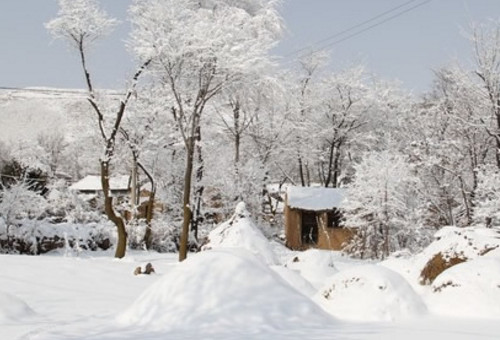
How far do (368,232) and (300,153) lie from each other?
10.4m

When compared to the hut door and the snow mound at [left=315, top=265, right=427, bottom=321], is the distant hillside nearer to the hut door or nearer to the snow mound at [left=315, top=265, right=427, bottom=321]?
the hut door

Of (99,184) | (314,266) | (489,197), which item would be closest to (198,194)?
(489,197)

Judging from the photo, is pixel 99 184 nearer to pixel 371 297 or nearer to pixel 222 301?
pixel 371 297

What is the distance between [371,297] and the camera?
7879 millimetres

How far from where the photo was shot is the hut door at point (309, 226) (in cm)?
3444

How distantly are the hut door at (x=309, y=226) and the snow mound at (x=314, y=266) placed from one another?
723 inches

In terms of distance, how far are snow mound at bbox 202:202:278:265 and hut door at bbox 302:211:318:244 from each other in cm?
1720

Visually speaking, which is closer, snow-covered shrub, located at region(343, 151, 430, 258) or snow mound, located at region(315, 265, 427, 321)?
snow mound, located at region(315, 265, 427, 321)

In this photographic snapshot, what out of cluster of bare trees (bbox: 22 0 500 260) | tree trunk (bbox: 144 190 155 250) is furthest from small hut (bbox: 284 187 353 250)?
tree trunk (bbox: 144 190 155 250)

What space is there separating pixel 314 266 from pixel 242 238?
2.54m

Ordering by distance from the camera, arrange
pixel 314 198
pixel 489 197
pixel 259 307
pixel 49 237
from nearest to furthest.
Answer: pixel 259 307 → pixel 489 197 → pixel 49 237 → pixel 314 198

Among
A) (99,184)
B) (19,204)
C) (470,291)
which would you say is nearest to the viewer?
(470,291)

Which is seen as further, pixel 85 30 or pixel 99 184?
pixel 99 184

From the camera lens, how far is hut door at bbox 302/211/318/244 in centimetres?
3444
